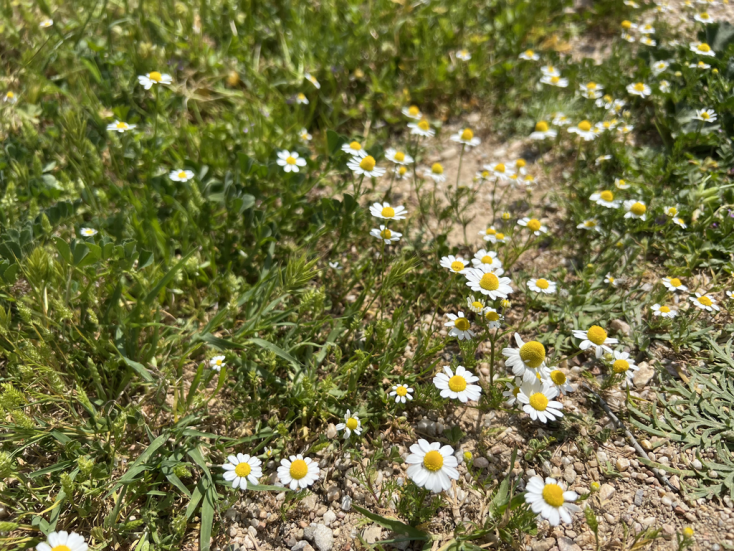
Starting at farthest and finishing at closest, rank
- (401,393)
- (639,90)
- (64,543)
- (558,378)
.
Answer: (639,90)
(401,393)
(558,378)
(64,543)

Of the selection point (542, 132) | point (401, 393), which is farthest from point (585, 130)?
point (401, 393)

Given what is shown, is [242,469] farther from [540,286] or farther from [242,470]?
[540,286]

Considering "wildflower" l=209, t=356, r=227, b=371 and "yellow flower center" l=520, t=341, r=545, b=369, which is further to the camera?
"wildflower" l=209, t=356, r=227, b=371

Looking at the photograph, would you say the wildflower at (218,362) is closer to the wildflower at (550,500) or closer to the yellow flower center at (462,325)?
the yellow flower center at (462,325)

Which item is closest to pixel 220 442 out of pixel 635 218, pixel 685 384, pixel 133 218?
pixel 133 218

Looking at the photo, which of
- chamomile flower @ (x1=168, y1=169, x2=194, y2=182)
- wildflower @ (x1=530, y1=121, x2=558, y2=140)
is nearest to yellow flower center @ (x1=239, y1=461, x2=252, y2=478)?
chamomile flower @ (x1=168, y1=169, x2=194, y2=182)

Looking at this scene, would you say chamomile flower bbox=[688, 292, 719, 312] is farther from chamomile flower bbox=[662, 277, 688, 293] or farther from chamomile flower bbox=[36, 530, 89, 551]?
chamomile flower bbox=[36, 530, 89, 551]
